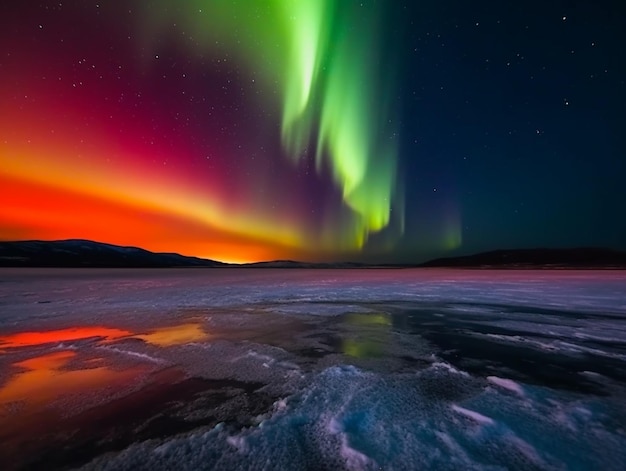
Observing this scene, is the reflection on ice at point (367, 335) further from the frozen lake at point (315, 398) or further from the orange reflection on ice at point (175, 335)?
the orange reflection on ice at point (175, 335)

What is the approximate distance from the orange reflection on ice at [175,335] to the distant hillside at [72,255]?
542 ft

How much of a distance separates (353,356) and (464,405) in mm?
1910

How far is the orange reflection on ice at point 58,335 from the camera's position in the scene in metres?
5.72

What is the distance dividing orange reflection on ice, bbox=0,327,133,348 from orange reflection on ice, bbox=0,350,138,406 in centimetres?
148

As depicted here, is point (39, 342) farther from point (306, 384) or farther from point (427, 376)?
point (427, 376)

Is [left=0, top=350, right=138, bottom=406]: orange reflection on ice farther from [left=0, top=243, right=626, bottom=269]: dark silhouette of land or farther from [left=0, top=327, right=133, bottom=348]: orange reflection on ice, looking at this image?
[left=0, top=243, right=626, bottom=269]: dark silhouette of land

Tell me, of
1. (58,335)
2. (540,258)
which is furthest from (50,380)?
(540,258)

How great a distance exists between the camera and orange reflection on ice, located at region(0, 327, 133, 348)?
5.72m

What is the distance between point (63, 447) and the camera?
7.80ft

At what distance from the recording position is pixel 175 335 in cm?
616

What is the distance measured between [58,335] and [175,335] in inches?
99.6

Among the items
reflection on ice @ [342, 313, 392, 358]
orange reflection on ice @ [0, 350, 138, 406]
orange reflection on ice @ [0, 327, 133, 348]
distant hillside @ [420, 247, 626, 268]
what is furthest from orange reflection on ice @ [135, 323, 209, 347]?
distant hillside @ [420, 247, 626, 268]

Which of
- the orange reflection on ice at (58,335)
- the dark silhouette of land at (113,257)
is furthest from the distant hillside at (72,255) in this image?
the orange reflection on ice at (58,335)

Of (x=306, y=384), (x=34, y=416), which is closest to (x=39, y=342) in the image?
(x=34, y=416)
